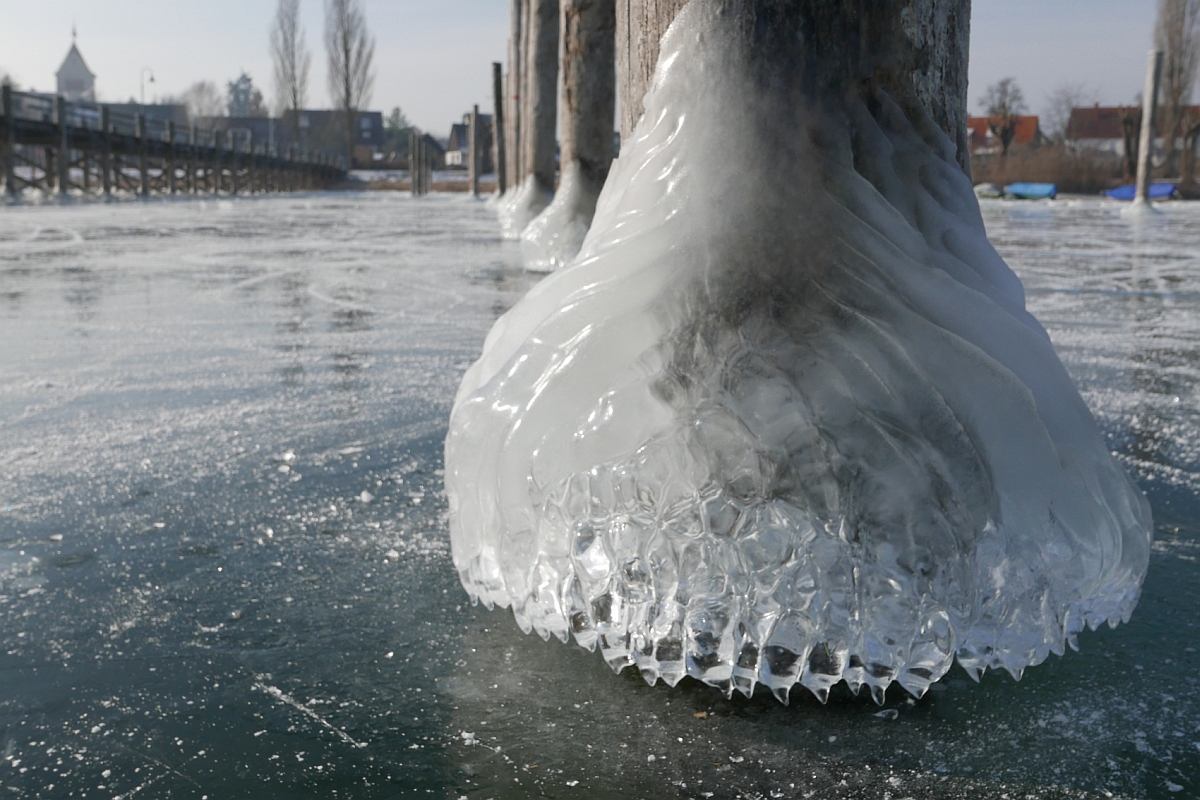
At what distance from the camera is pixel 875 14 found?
1.30 meters

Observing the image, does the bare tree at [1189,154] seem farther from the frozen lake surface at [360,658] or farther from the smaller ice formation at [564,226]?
the frozen lake surface at [360,658]

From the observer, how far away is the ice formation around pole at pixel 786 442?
1.17 m

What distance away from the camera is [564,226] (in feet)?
23.6

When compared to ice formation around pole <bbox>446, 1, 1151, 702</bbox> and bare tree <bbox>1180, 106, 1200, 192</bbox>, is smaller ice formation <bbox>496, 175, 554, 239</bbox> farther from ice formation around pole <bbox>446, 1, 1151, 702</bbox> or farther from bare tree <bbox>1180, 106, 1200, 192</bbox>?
bare tree <bbox>1180, 106, 1200, 192</bbox>

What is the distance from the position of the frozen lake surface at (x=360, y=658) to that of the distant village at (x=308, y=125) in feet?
134

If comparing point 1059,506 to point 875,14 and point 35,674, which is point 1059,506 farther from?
point 35,674

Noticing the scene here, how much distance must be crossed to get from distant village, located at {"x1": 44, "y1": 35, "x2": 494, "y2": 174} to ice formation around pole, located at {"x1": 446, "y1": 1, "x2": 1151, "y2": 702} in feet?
137

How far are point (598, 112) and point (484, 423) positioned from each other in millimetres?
6080

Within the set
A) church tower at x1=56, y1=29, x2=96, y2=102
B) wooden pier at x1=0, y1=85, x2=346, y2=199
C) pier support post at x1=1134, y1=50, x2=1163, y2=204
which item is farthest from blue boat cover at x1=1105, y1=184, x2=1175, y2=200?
church tower at x1=56, y1=29, x2=96, y2=102

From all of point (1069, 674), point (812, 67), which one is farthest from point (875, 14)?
point (1069, 674)

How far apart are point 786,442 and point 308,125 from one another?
273 ft

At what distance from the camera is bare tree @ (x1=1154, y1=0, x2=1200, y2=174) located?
115 ft

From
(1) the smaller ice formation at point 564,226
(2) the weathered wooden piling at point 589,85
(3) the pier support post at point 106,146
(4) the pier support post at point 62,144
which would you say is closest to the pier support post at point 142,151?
(3) the pier support post at point 106,146

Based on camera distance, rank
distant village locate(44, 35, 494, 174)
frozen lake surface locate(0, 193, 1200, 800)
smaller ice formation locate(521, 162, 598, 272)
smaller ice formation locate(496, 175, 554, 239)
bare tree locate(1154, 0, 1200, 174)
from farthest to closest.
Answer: distant village locate(44, 35, 494, 174) < bare tree locate(1154, 0, 1200, 174) < smaller ice formation locate(496, 175, 554, 239) < smaller ice formation locate(521, 162, 598, 272) < frozen lake surface locate(0, 193, 1200, 800)
